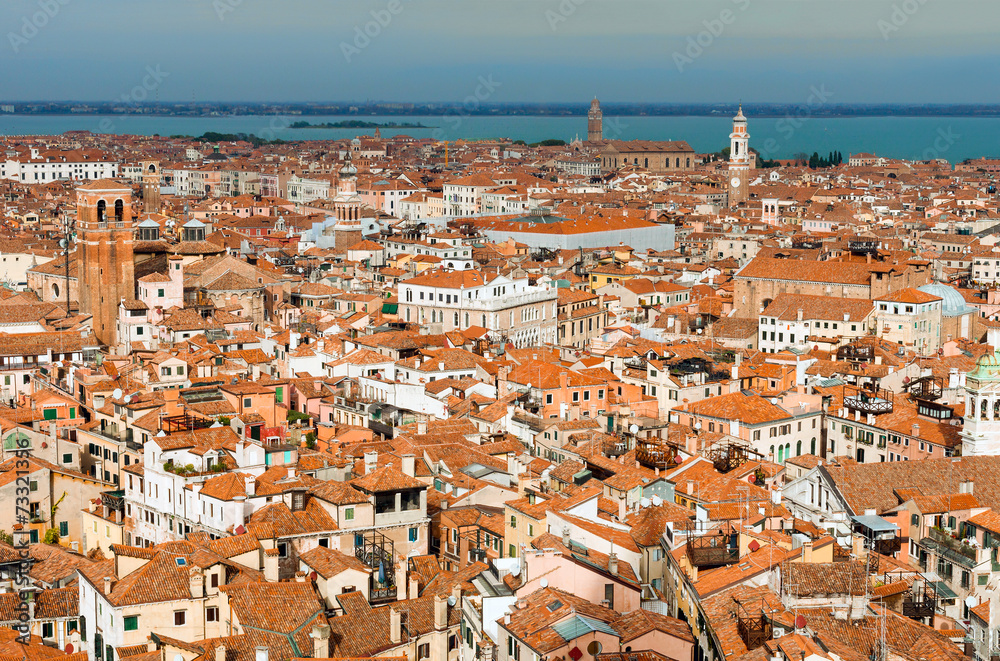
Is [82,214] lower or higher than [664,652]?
higher

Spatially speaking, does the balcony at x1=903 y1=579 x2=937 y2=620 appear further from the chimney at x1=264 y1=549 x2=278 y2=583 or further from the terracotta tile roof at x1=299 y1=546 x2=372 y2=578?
the chimney at x1=264 y1=549 x2=278 y2=583

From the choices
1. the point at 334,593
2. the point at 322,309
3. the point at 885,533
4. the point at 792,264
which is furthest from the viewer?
the point at 792,264

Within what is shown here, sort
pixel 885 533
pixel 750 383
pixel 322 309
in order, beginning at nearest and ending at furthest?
pixel 885 533 < pixel 750 383 < pixel 322 309

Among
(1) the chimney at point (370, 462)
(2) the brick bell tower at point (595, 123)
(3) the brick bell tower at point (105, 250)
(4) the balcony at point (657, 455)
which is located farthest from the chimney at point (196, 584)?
(2) the brick bell tower at point (595, 123)

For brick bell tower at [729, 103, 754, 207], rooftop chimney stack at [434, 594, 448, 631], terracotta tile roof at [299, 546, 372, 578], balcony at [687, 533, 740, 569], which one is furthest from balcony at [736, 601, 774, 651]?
brick bell tower at [729, 103, 754, 207]

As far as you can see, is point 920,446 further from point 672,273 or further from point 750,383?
point 672,273

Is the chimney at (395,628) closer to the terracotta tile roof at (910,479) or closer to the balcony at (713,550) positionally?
the balcony at (713,550)

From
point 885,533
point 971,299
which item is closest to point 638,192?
point 971,299
